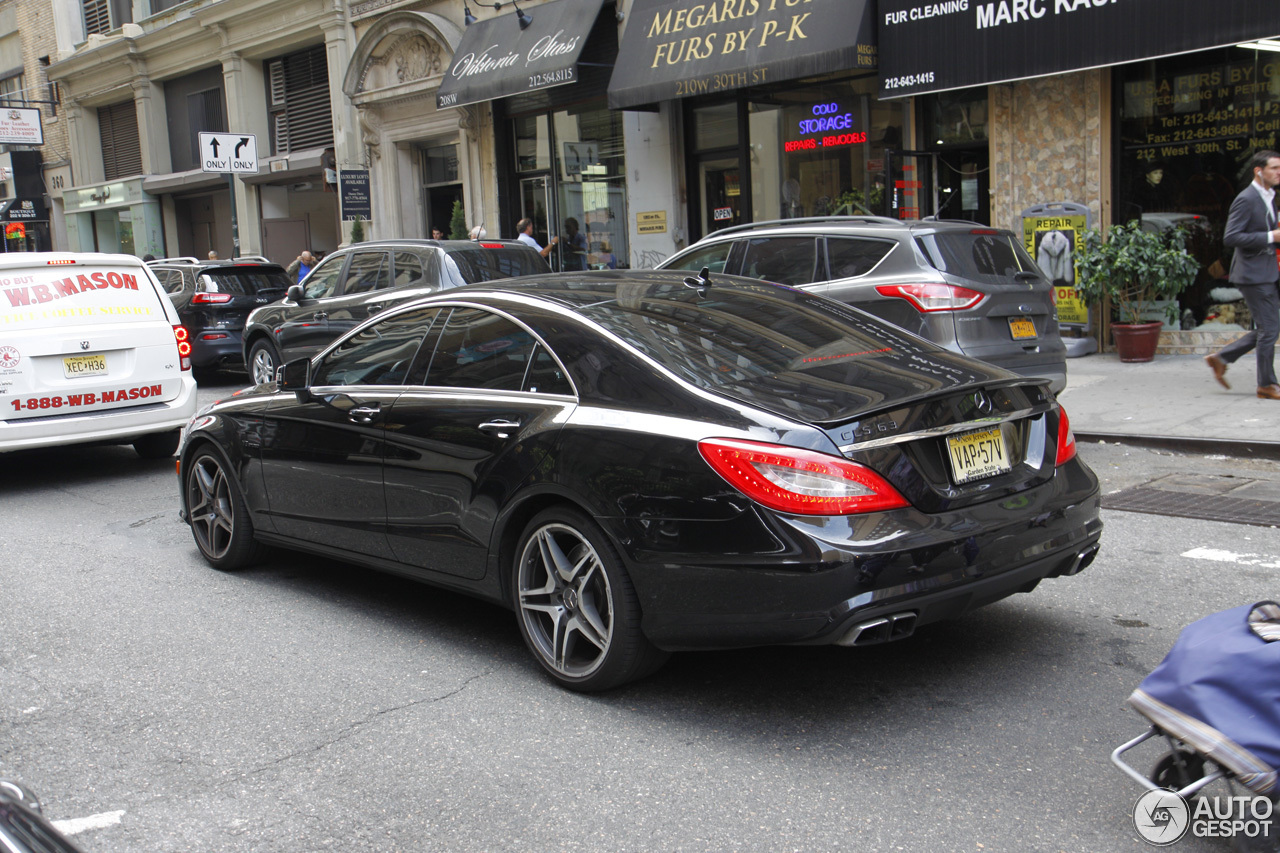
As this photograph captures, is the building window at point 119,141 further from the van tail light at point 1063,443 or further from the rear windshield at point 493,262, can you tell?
the van tail light at point 1063,443

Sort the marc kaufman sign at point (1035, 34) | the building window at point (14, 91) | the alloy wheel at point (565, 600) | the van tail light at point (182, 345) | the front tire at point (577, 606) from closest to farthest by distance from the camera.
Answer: the front tire at point (577, 606), the alloy wheel at point (565, 600), the van tail light at point (182, 345), the marc kaufman sign at point (1035, 34), the building window at point (14, 91)

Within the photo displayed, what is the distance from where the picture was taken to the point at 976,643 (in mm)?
4672

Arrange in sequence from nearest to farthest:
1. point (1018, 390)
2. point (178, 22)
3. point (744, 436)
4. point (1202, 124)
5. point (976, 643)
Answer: point (744, 436) → point (1018, 390) → point (976, 643) → point (1202, 124) → point (178, 22)

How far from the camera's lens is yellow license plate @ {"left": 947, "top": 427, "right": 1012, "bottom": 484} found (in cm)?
394

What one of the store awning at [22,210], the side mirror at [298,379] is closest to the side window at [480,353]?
the side mirror at [298,379]

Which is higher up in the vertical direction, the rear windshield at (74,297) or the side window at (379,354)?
the rear windshield at (74,297)

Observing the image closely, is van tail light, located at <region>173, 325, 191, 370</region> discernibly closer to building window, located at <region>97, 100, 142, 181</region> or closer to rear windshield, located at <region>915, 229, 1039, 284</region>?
rear windshield, located at <region>915, 229, 1039, 284</region>

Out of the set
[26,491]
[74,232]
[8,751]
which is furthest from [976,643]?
[74,232]

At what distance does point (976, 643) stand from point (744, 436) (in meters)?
1.58

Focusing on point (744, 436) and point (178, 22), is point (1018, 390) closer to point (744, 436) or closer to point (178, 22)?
point (744, 436)

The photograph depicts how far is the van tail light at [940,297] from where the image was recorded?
8.44 m

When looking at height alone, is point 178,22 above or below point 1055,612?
above

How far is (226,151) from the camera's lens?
18.8 metres

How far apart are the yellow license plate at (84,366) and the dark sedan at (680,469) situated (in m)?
4.19
